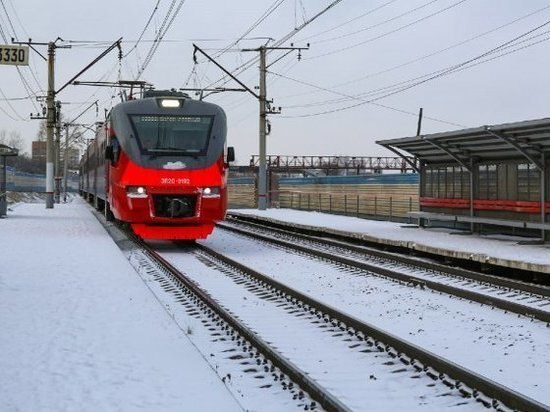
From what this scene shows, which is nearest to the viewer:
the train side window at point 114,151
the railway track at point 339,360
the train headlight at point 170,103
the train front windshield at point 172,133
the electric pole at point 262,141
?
the railway track at point 339,360

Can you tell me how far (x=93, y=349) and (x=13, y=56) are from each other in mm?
4804

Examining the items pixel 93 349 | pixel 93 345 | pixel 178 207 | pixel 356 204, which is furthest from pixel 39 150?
pixel 93 349

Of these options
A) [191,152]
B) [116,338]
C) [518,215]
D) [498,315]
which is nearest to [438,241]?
[518,215]

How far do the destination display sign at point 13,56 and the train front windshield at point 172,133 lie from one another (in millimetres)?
6405

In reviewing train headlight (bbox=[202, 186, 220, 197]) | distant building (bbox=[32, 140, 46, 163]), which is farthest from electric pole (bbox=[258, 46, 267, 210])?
distant building (bbox=[32, 140, 46, 163])

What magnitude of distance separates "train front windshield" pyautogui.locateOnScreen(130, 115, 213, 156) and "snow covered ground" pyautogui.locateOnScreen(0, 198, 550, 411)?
12.7 ft

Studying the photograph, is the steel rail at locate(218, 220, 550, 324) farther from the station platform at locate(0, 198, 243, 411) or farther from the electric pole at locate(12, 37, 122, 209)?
the electric pole at locate(12, 37, 122, 209)

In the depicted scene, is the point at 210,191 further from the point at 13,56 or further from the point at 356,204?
the point at 356,204

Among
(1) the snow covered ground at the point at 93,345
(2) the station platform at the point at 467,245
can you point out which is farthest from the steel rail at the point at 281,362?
(2) the station platform at the point at 467,245

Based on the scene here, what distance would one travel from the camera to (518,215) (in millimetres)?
15680

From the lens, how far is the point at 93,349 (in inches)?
252

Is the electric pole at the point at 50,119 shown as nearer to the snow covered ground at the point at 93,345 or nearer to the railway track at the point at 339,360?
the snow covered ground at the point at 93,345

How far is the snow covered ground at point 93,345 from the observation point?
198 inches

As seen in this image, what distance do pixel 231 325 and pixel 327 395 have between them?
2.91 m
